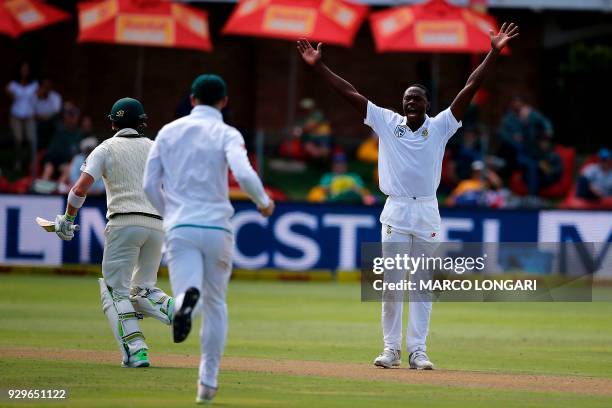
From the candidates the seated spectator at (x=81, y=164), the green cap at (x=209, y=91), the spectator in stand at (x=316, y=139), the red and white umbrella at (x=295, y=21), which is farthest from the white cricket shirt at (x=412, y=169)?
the spectator in stand at (x=316, y=139)

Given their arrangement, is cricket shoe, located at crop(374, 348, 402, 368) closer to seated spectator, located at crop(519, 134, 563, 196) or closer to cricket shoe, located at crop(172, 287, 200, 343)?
cricket shoe, located at crop(172, 287, 200, 343)

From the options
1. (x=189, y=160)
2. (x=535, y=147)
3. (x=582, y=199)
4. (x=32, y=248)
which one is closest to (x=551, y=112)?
(x=535, y=147)

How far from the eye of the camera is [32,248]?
23688 mm

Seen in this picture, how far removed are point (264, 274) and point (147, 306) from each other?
11945 mm

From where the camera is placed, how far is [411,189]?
12.0 m

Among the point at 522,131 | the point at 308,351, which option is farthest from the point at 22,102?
the point at 308,351

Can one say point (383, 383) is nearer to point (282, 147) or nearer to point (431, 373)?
point (431, 373)

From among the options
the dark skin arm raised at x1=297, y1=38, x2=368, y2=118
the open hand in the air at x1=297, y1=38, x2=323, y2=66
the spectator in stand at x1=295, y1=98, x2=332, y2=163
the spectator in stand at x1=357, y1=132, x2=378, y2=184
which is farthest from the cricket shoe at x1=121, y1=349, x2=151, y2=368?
the spectator in stand at x1=357, y1=132, x2=378, y2=184

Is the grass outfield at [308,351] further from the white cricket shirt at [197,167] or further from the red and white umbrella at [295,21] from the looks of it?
the red and white umbrella at [295,21]

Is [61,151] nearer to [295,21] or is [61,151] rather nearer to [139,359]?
[295,21]

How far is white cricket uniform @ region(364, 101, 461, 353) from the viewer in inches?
470

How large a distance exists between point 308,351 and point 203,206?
4316 millimetres

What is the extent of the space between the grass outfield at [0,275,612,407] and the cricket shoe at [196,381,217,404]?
99 mm

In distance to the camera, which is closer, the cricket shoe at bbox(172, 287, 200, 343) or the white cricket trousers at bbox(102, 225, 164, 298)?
the cricket shoe at bbox(172, 287, 200, 343)
